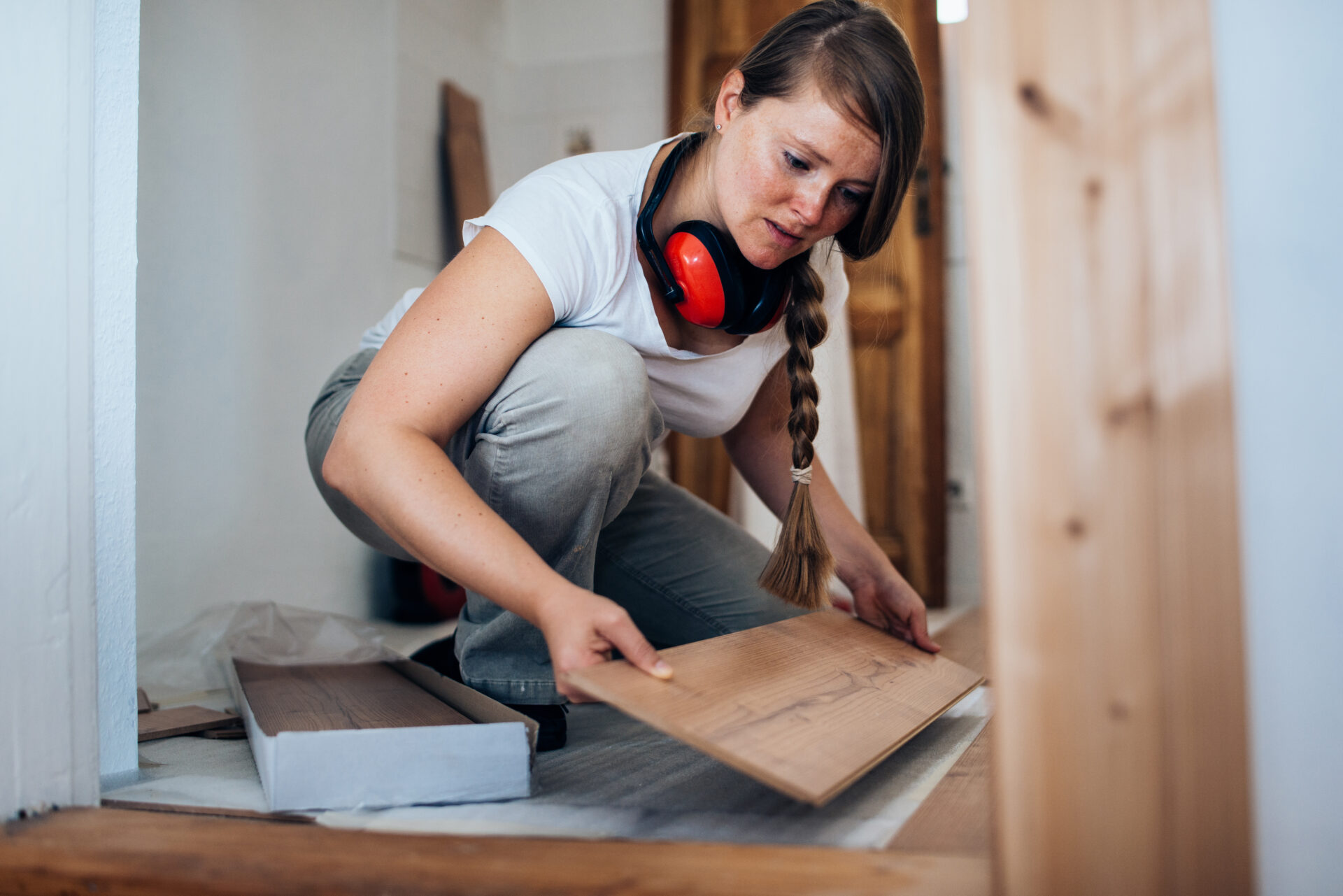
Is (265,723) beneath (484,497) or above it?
beneath

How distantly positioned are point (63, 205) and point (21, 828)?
0.54 metres

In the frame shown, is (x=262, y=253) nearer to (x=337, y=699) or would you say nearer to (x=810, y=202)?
(x=337, y=699)

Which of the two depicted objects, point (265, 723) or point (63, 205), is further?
point (265, 723)

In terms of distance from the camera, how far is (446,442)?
2.92 feet

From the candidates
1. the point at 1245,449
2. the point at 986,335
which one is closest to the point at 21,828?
the point at 986,335

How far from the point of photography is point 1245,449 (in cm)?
56

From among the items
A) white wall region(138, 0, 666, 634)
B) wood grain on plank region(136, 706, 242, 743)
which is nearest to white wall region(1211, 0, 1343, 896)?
wood grain on plank region(136, 706, 242, 743)

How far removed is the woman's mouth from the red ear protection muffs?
50 mm

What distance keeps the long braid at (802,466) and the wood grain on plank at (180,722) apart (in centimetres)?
71

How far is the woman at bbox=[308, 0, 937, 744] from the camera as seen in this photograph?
811mm

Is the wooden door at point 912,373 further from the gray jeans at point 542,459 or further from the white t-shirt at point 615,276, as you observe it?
the gray jeans at point 542,459

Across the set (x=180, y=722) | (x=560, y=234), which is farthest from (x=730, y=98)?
(x=180, y=722)

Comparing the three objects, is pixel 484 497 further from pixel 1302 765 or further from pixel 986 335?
pixel 1302 765

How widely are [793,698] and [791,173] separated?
56 cm
